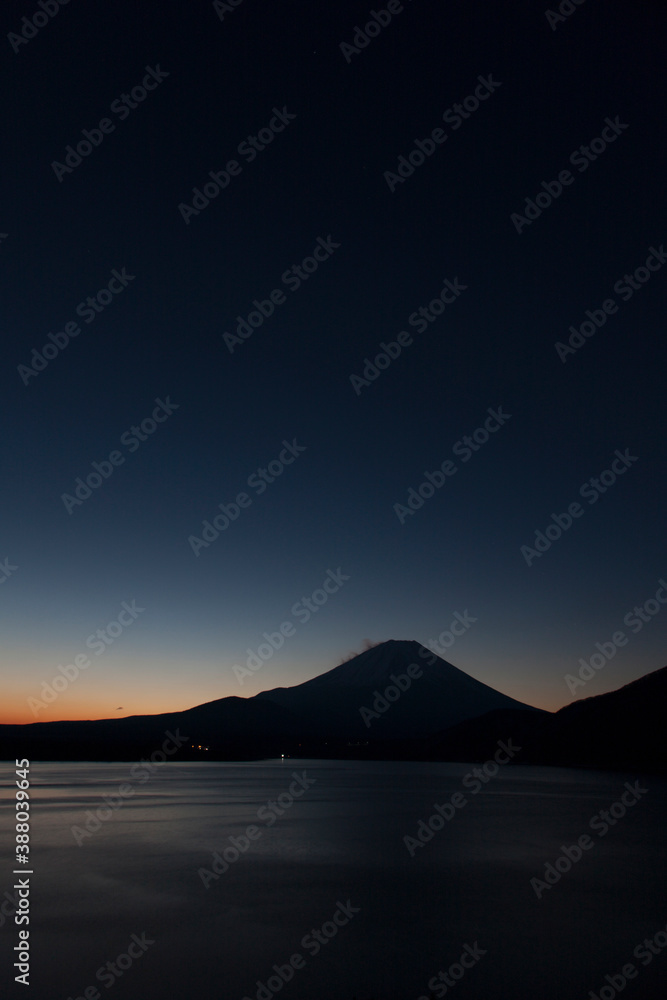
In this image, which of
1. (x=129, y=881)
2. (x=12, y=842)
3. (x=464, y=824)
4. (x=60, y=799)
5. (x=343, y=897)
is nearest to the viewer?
(x=343, y=897)

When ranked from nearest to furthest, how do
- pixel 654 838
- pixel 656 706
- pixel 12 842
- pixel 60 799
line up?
pixel 12 842
pixel 654 838
pixel 60 799
pixel 656 706

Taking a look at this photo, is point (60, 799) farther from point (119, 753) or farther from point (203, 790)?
point (119, 753)

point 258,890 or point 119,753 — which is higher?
point 258,890

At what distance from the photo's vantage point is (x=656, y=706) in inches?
4154

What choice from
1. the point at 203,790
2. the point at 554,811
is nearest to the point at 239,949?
the point at 554,811

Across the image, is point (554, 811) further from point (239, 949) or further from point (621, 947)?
point (239, 949)

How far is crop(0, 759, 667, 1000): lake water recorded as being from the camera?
12.0m

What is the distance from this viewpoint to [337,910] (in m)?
16.8

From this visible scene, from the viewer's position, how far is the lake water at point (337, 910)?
1202 centimetres

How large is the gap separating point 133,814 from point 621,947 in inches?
1208

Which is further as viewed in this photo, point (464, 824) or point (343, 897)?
point (464, 824)

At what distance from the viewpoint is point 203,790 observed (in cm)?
5794

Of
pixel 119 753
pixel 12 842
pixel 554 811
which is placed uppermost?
pixel 12 842

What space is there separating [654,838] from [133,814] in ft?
88.4
